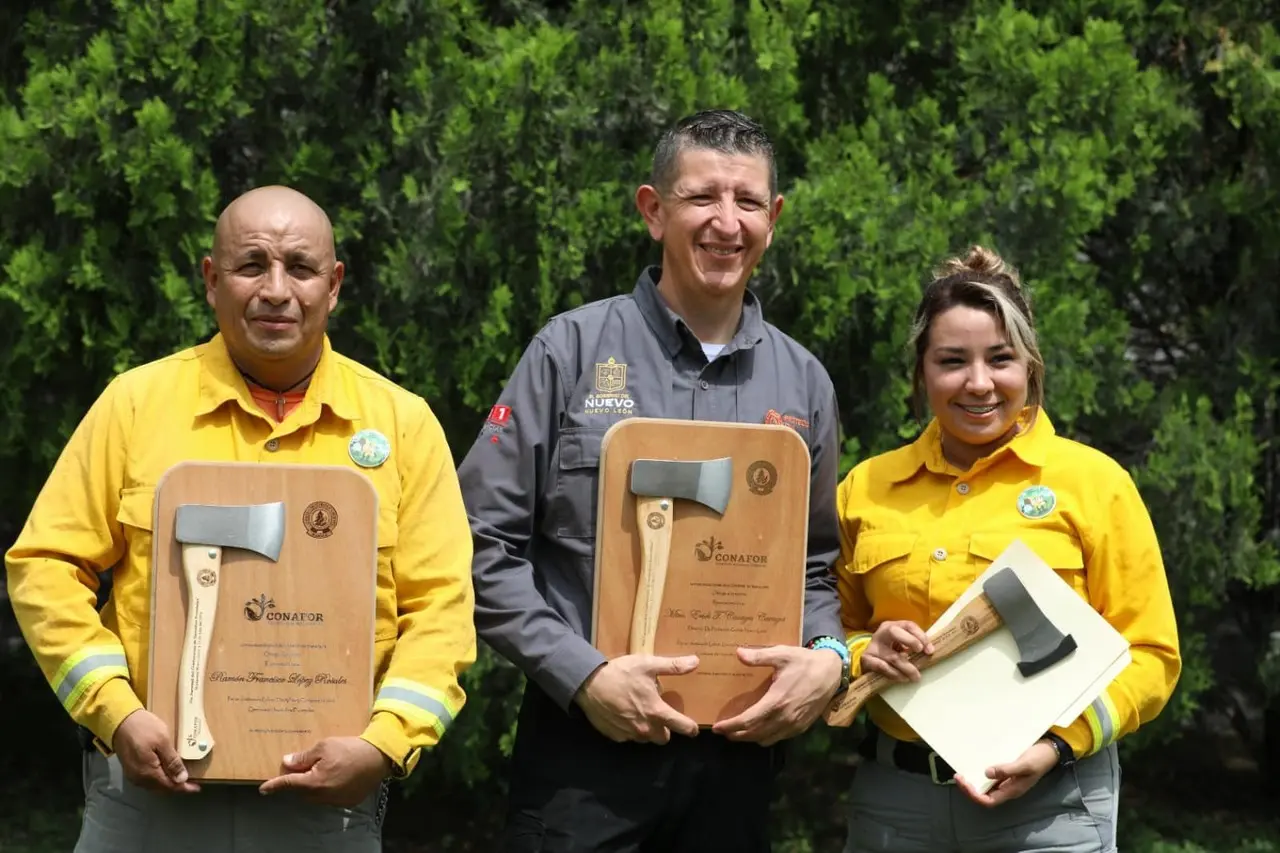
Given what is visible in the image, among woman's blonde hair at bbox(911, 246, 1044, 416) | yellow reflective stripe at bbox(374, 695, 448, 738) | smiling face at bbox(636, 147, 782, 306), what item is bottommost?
yellow reflective stripe at bbox(374, 695, 448, 738)

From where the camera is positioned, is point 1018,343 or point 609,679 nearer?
point 609,679

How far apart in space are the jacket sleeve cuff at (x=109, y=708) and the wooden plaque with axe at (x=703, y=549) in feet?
3.06

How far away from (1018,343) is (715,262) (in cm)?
69

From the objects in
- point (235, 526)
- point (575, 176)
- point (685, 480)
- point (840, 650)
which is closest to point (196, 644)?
point (235, 526)

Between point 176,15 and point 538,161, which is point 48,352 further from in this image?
point 538,161

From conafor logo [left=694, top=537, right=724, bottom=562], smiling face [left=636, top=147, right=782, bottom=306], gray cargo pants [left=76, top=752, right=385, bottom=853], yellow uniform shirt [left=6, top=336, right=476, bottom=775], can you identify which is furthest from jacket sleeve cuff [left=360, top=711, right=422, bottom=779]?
smiling face [left=636, top=147, right=782, bottom=306]

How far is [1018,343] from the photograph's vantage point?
140 inches

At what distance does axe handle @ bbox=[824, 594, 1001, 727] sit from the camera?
338cm

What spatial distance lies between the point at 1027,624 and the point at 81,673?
1.88m

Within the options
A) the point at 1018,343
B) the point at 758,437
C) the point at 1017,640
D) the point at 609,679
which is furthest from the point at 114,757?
the point at 1018,343

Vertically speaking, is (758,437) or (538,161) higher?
(538,161)

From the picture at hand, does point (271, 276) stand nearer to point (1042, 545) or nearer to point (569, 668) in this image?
point (569, 668)

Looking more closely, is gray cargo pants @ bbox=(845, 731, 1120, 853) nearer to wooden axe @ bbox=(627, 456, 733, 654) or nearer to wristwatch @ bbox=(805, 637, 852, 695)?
wristwatch @ bbox=(805, 637, 852, 695)

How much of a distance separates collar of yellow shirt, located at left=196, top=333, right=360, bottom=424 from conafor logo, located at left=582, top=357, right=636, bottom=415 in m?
0.53
